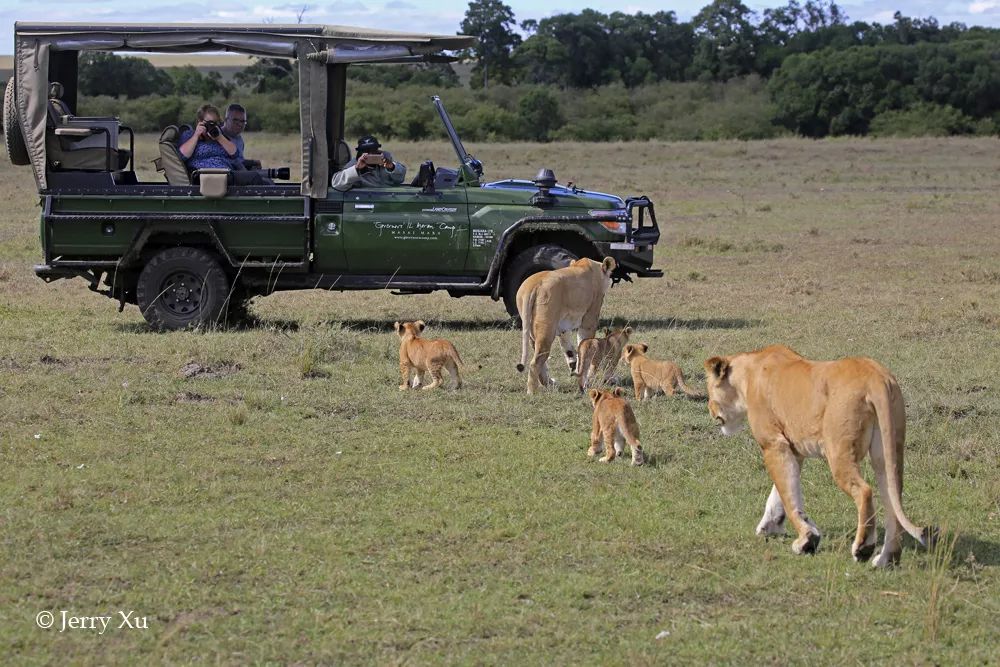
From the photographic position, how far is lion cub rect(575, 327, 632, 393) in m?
9.55

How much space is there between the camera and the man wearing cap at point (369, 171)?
39.0 ft

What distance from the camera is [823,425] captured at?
5762mm

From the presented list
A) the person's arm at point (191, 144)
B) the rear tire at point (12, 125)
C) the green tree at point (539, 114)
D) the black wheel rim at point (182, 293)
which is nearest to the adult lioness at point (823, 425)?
the black wheel rim at point (182, 293)

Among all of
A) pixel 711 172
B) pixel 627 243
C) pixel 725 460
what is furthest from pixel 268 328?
pixel 711 172

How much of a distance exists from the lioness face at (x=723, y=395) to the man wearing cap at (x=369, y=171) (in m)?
6.02

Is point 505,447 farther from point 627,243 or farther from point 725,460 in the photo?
point 627,243

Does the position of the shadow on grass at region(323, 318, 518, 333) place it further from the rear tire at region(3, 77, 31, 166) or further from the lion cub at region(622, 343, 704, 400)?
the lion cub at region(622, 343, 704, 400)

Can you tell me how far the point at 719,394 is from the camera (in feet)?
21.1

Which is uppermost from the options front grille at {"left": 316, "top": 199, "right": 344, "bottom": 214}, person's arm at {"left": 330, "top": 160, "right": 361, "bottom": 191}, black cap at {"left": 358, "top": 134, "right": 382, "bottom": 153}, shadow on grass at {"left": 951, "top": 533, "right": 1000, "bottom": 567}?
black cap at {"left": 358, "top": 134, "right": 382, "bottom": 153}

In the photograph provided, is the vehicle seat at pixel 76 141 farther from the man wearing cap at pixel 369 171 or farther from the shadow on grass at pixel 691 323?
the shadow on grass at pixel 691 323

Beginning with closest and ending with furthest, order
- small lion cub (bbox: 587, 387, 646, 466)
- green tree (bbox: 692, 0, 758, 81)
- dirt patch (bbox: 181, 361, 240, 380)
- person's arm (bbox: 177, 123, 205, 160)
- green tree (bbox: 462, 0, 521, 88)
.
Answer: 1. small lion cub (bbox: 587, 387, 646, 466)
2. dirt patch (bbox: 181, 361, 240, 380)
3. person's arm (bbox: 177, 123, 205, 160)
4. green tree (bbox: 462, 0, 521, 88)
5. green tree (bbox: 692, 0, 758, 81)

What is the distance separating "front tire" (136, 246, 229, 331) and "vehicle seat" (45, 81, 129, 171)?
3.08ft

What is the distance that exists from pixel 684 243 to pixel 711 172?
1495 centimetres

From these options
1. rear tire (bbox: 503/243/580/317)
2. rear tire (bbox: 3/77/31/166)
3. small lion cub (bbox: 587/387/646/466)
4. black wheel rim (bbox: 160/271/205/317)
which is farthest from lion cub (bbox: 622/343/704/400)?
rear tire (bbox: 3/77/31/166)
